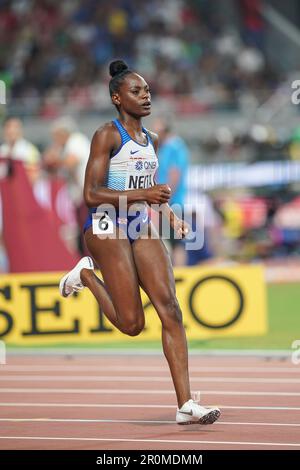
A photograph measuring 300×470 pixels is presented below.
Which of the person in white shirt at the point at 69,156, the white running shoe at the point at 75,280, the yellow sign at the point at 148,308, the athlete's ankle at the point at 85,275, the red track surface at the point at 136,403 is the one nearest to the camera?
the red track surface at the point at 136,403

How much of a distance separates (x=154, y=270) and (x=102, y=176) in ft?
2.36

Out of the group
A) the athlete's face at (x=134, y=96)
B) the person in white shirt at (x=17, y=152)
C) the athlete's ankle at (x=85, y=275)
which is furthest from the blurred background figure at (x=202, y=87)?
the athlete's face at (x=134, y=96)

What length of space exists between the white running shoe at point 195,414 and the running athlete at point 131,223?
0.07 feet

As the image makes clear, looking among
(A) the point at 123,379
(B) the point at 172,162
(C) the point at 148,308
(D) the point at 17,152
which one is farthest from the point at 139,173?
(D) the point at 17,152

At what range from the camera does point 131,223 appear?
827 centimetres

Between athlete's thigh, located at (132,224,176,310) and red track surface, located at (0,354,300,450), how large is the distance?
33.4 inches

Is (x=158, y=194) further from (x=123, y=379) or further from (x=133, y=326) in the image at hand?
(x=123, y=379)

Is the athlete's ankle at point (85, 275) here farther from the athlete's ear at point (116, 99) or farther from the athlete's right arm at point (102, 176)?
the athlete's ear at point (116, 99)

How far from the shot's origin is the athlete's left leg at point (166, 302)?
7988 millimetres

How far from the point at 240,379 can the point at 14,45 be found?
73.6 ft

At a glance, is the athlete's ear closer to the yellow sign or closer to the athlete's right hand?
the athlete's right hand
